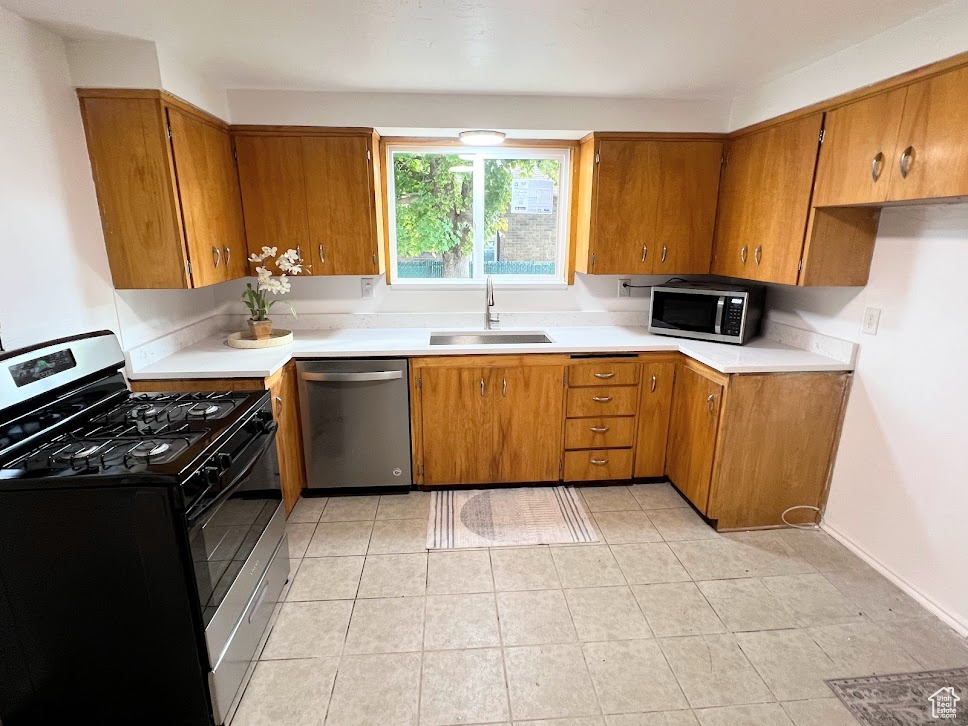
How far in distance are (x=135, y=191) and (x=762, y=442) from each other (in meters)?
3.16

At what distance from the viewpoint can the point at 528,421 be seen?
9.51 ft

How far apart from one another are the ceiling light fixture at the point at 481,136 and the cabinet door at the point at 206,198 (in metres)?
1.31

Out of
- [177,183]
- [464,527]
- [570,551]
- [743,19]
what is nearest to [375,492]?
[464,527]

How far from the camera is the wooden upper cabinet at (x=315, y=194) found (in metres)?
2.78

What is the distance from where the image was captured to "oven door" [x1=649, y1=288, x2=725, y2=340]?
9.41 feet

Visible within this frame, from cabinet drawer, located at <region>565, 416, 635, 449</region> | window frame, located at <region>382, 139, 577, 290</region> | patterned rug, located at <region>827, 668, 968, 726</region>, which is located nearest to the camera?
patterned rug, located at <region>827, 668, 968, 726</region>

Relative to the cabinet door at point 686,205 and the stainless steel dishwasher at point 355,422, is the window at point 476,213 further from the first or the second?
the stainless steel dishwasher at point 355,422

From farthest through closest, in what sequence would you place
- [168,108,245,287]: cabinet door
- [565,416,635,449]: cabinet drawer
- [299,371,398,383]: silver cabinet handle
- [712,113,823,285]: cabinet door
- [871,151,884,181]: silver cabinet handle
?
[565,416,635,449]: cabinet drawer < [299,371,398,383]: silver cabinet handle < [712,113,823,285]: cabinet door < [168,108,245,287]: cabinet door < [871,151,884,181]: silver cabinet handle

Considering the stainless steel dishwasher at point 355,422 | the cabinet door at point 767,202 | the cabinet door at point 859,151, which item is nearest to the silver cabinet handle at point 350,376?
the stainless steel dishwasher at point 355,422

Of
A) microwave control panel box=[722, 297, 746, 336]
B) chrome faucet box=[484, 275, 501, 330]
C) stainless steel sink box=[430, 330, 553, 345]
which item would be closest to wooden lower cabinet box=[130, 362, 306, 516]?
stainless steel sink box=[430, 330, 553, 345]

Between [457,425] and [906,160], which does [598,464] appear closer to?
[457,425]

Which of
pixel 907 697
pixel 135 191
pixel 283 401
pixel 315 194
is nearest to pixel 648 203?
pixel 315 194

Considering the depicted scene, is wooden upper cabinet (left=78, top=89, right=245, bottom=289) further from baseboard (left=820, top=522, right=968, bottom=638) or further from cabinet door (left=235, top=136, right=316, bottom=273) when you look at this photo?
baseboard (left=820, top=522, right=968, bottom=638)
